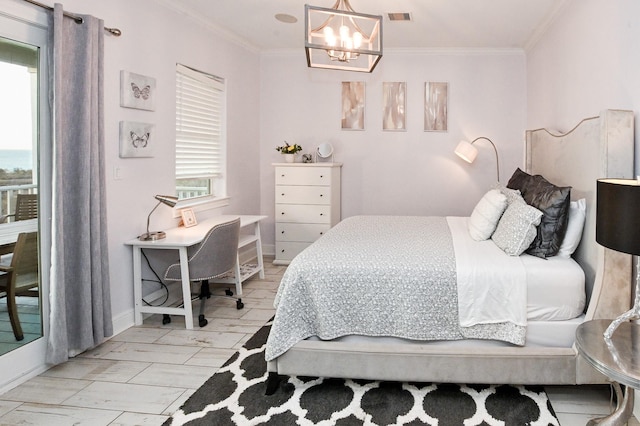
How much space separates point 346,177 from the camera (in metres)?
5.90

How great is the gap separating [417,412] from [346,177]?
3897 millimetres

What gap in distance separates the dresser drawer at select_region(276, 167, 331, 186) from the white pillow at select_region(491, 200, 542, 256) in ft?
9.06

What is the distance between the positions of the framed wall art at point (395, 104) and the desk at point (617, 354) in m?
4.04

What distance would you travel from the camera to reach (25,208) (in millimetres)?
2676

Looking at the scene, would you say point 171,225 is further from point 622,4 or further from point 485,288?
point 622,4

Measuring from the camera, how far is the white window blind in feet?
14.0

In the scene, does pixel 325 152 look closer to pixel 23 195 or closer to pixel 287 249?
pixel 287 249

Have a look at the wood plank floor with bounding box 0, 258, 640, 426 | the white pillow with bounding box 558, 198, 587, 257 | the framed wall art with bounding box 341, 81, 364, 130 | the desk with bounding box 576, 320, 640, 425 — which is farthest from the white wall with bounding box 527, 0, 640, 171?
the framed wall art with bounding box 341, 81, 364, 130

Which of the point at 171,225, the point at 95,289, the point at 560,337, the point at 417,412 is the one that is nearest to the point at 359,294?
the point at 417,412

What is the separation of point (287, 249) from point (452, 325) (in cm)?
332


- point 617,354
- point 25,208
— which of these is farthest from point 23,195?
point 617,354

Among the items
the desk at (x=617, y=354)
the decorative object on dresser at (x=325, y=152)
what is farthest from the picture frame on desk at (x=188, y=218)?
the desk at (x=617, y=354)

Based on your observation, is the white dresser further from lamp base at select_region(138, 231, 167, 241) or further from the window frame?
lamp base at select_region(138, 231, 167, 241)

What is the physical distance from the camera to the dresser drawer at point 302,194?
5.38 metres
